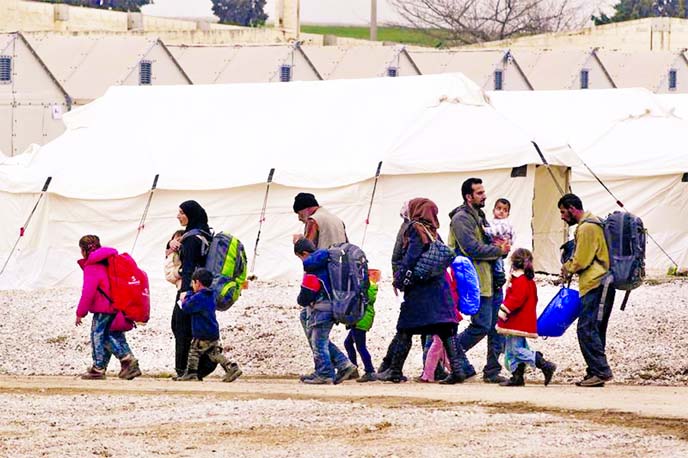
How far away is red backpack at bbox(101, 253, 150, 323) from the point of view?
44.9ft

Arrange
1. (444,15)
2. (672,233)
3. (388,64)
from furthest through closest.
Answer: (444,15) < (388,64) < (672,233)

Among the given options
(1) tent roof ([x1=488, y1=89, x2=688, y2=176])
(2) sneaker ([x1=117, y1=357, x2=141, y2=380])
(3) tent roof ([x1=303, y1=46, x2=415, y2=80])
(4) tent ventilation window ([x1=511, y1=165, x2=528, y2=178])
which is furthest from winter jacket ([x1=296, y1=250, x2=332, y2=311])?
(3) tent roof ([x1=303, y1=46, x2=415, y2=80])

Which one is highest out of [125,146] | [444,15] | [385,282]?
[444,15]

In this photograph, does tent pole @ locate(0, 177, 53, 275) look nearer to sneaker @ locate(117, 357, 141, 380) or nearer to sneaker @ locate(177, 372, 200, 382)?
sneaker @ locate(117, 357, 141, 380)

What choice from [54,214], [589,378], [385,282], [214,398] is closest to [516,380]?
[589,378]

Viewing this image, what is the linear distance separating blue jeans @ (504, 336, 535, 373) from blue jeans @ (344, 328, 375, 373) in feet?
4.09

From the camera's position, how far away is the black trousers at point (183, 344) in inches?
525

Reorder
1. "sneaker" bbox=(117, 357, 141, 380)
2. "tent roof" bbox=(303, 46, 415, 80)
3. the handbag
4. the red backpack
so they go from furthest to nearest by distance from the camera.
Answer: "tent roof" bbox=(303, 46, 415, 80) < "sneaker" bbox=(117, 357, 141, 380) < the red backpack < the handbag

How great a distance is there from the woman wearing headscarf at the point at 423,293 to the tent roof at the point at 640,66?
32061mm

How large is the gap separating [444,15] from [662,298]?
50748mm

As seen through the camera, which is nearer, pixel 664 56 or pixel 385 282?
pixel 385 282

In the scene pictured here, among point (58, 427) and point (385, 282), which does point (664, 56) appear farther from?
point (58, 427)

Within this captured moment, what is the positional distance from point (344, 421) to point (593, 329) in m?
3.30

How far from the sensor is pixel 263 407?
10.9m
